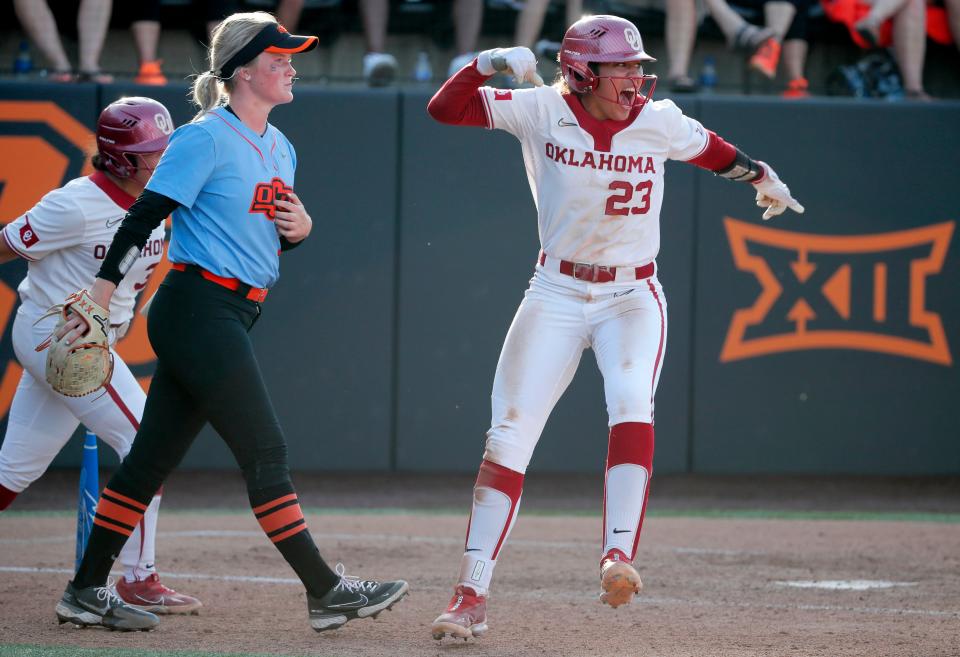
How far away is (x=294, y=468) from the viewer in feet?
27.9

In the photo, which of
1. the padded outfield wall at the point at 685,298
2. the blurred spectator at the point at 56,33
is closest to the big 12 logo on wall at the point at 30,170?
the blurred spectator at the point at 56,33

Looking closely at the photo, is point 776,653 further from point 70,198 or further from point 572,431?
point 572,431

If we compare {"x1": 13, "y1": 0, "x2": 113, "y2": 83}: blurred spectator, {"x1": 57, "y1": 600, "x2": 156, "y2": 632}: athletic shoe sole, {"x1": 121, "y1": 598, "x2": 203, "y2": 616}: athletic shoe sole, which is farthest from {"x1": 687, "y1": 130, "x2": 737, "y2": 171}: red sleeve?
{"x1": 13, "y1": 0, "x2": 113, "y2": 83}: blurred spectator

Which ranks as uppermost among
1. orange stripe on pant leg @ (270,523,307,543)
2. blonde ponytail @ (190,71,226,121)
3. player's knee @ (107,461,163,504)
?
blonde ponytail @ (190,71,226,121)

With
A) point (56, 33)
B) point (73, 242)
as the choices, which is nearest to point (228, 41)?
point (73, 242)

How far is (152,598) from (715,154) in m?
2.57

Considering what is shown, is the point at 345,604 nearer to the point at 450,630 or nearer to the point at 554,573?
the point at 450,630

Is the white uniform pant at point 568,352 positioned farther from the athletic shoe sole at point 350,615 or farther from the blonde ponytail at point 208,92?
the blonde ponytail at point 208,92

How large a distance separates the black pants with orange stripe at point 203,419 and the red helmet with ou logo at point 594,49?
130 centimetres

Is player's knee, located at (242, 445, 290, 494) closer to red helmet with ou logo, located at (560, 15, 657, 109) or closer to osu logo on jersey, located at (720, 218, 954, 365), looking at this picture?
red helmet with ou logo, located at (560, 15, 657, 109)

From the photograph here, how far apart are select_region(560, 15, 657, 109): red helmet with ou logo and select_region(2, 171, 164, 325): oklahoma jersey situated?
58.8 inches

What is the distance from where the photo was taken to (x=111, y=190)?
4.52 m

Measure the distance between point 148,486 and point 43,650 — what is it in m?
0.57

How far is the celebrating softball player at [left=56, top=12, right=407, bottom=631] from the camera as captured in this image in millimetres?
3889
